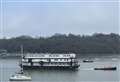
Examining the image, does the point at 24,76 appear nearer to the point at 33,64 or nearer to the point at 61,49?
the point at 33,64

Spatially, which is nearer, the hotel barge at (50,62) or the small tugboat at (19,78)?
the small tugboat at (19,78)

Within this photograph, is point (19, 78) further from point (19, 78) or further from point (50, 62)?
point (50, 62)

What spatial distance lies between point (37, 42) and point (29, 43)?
6.02 feet

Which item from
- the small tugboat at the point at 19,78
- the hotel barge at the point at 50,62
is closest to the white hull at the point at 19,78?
the small tugboat at the point at 19,78

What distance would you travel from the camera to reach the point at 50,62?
51.2m

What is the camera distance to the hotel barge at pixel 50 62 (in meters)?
50.3

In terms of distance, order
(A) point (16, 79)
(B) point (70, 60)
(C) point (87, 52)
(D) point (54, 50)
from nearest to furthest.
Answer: (A) point (16, 79) < (B) point (70, 60) < (D) point (54, 50) < (C) point (87, 52)

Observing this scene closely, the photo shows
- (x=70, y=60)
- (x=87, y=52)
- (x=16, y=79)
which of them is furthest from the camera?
(x=87, y=52)

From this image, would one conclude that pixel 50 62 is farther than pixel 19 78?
Yes

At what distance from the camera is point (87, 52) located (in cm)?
8869

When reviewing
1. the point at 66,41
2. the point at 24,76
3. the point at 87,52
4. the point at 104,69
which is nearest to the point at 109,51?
the point at 87,52

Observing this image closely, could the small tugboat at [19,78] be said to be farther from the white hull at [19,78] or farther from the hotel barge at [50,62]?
the hotel barge at [50,62]

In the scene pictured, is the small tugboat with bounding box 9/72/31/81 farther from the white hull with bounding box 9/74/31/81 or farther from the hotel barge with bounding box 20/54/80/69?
the hotel barge with bounding box 20/54/80/69

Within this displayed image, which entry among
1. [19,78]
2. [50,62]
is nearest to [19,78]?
[19,78]
